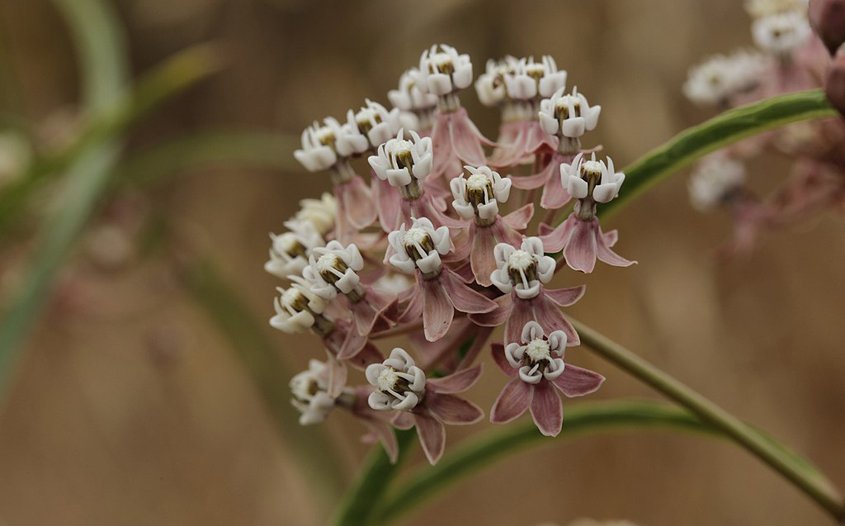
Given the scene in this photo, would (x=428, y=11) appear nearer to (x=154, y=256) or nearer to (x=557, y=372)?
(x=154, y=256)

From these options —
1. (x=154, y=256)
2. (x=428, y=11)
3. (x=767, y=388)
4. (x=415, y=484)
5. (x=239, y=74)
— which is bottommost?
(x=767, y=388)

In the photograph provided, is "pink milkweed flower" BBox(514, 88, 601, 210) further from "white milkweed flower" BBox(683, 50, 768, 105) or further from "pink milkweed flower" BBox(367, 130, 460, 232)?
"white milkweed flower" BBox(683, 50, 768, 105)

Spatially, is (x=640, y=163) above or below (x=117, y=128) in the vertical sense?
below

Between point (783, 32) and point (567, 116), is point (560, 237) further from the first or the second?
point (783, 32)

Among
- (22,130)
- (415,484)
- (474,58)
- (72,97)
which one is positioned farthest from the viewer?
(72,97)

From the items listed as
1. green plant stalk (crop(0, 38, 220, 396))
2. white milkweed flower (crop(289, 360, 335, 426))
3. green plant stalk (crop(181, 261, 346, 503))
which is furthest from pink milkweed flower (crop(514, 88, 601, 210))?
green plant stalk (crop(181, 261, 346, 503))

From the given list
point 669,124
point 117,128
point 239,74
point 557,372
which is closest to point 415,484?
point 557,372

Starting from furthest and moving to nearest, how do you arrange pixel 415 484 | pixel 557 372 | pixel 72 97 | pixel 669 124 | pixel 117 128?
1. pixel 72 97
2. pixel 669 124
3. pixel 117 128
4. pixel 415 484
5. pixel 557 372
